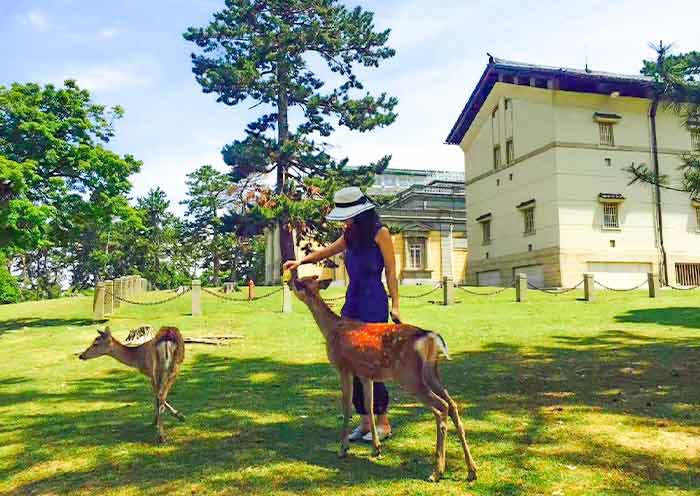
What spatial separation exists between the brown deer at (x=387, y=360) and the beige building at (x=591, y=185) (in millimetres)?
26593

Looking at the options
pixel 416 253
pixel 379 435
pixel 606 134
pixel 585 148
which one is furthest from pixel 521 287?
pixel 379 435

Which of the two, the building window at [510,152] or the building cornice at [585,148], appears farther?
the building window at [510,152]

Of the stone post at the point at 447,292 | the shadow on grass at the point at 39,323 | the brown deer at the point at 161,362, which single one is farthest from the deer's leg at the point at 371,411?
the stone post at the point at 447,292

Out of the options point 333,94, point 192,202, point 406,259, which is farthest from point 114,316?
point 192,202

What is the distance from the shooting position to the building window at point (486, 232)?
3594cm

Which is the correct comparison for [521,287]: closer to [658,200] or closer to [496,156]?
[658,200]

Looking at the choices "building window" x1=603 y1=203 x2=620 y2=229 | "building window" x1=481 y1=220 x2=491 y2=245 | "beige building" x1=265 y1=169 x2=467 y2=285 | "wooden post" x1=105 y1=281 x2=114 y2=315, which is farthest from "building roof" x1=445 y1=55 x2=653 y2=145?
"wooden post" x1=105 y1=281 x2=114 y2=315

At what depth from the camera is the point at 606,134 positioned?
103 ft

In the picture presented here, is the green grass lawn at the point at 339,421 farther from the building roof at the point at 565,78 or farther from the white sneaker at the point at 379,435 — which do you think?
the building roof at the point at 565,78

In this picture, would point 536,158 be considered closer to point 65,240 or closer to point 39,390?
point 65,240

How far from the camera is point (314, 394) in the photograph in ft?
26.6

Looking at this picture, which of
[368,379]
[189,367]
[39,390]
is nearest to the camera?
[368,379]

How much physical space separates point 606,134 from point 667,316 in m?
17.6

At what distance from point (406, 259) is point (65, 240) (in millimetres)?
23448
